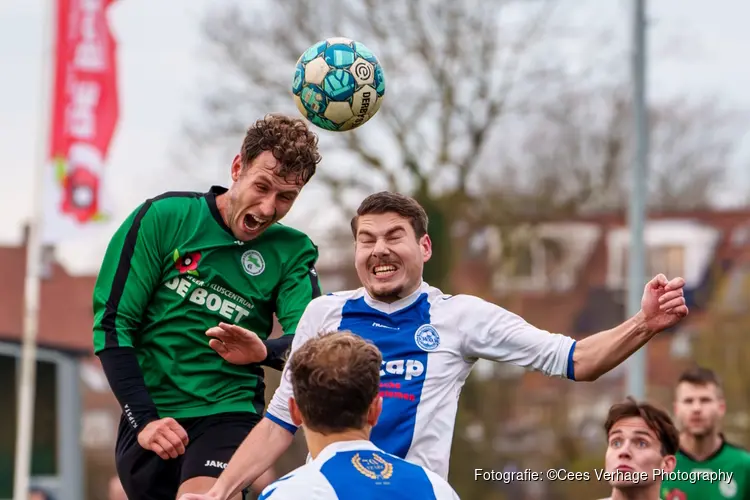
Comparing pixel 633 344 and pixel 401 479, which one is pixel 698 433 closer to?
pixel 633 344

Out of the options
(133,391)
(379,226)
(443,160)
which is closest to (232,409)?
(133,391)

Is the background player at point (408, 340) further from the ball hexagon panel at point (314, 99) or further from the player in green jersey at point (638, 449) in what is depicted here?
the player in green jersey at point (638, 449)

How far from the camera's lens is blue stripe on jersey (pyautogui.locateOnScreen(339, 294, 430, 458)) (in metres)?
5.49

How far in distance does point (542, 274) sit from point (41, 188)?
20165 millimetres

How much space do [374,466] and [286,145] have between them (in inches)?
83.7

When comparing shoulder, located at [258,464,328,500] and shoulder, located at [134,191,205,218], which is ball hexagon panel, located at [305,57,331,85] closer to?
shoulder, located at [134,191,205,218]

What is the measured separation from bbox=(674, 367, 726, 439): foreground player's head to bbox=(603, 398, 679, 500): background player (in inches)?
82.1

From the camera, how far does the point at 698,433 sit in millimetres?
9438

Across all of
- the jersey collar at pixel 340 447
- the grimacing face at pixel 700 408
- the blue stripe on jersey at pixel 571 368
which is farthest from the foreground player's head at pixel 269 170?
the grimacing face at pixel 700 408

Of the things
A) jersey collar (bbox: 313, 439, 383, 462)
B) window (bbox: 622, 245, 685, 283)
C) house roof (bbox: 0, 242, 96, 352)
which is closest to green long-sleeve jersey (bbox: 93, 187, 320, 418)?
jersey collar (bbox: 313, 439, 383, 462)

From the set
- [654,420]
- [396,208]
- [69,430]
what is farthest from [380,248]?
[69,430]

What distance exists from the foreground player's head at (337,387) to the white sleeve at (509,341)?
3.75ft

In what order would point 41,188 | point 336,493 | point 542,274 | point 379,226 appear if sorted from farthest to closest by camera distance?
point 542,274, point 41,188, point 379,226, point 336,493

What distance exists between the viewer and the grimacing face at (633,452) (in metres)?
7.14
